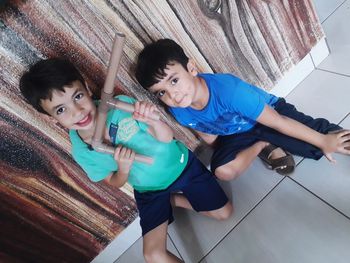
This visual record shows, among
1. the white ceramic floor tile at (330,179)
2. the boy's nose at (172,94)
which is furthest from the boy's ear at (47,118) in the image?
the white ceramic floor tile at (330,179)

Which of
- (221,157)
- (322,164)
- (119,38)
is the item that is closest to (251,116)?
(221,157)

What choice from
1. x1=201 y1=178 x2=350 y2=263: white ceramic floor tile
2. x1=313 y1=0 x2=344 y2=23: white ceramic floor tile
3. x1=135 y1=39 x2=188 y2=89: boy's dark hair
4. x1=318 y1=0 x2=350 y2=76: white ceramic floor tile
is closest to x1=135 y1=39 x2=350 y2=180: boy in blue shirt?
x1=135 y1=39 x2=188 y2=89: boy's dark hair

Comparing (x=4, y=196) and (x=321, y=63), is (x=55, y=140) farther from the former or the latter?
(x=321, y=63)

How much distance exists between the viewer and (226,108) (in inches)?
34.2

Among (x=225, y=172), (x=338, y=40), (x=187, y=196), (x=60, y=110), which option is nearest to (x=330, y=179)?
(x=225, y=172)

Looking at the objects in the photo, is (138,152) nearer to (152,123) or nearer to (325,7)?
(152,123)

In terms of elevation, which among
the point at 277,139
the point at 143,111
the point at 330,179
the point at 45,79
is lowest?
the point at 330,179

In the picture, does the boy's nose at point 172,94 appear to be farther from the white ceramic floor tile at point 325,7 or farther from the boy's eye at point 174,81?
the white ceramic floor tile at point 325,7

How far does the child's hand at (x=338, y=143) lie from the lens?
0.85m

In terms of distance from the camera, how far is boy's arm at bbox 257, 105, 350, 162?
85 cm

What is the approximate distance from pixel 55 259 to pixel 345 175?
91 cm

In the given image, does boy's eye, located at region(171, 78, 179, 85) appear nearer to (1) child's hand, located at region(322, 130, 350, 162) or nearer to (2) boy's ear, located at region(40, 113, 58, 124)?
(2) boy's ear, located at region(40, 113, 58, 124)

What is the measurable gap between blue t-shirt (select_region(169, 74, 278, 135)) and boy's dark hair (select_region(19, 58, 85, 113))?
1.09 feet

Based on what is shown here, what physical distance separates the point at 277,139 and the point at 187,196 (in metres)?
0.33
